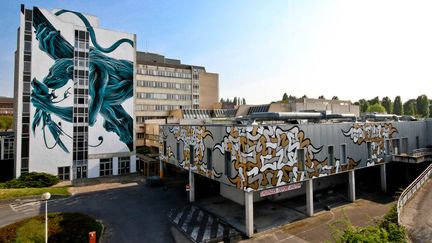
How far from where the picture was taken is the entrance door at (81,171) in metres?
41.7

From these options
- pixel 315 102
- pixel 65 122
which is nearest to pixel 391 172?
pixel 315 102

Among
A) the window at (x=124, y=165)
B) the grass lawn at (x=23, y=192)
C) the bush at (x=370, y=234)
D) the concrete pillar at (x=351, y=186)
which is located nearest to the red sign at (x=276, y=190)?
the bush at (x=370, y=234)

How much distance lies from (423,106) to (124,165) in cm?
12072

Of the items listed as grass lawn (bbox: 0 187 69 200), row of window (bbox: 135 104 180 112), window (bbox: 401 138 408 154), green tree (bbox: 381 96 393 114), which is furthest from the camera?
green tree (bbox: 381 96 393 114)

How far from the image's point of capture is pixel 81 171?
41938mm

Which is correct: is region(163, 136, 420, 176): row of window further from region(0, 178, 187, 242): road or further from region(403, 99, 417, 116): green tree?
region(403, 99, 417, 116): green tree

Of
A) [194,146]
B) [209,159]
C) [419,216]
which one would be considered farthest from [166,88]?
[419,216]

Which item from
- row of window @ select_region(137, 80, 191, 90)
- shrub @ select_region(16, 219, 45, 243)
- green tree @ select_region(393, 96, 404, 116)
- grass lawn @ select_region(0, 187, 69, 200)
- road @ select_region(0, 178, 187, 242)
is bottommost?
road @ select_region(0, 178, 187, 242)

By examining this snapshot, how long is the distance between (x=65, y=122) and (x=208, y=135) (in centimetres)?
2965

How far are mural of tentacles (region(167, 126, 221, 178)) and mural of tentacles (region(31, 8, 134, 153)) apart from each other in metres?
18.8

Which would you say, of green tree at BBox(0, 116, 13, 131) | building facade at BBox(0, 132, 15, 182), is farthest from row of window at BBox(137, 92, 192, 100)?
green tree at BBox(0, 116, 13, 131)

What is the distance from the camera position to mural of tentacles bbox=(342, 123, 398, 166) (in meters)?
28.2

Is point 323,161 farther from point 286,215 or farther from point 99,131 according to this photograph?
point 99,131

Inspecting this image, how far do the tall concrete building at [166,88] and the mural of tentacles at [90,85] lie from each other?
1592 centimetres
